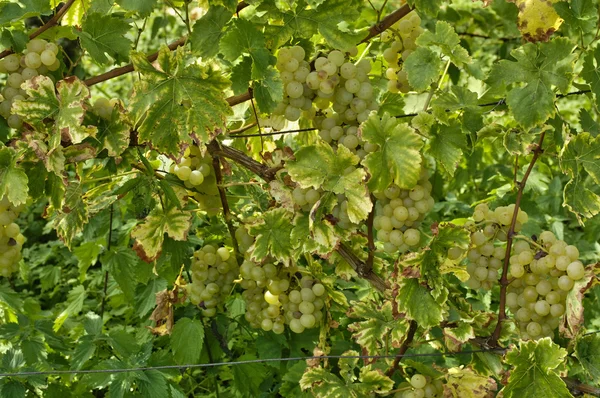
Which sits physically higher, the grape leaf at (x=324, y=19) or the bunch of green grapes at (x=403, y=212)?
the grape leaf at (x=324, y=19)

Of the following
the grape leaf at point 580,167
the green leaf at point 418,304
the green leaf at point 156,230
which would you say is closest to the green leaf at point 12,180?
the green leaf at point 156,230

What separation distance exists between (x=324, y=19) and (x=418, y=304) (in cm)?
55

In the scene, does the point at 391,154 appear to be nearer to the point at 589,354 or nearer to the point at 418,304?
the point at 418,304

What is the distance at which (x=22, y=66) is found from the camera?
1.35 m

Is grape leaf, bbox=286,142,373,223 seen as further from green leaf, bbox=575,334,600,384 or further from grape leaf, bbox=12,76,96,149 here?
green leaf, bbox=575,334,600,384

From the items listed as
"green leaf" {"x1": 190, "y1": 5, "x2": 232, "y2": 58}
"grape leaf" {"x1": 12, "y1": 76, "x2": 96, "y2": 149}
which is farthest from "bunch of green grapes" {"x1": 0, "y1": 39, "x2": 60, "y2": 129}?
"green leaf" {"x1": 190, "y1": 5, "x2": 232, "y2": 58}

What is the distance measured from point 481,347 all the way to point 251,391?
655 millimetres

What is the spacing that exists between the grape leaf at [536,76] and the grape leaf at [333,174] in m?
0.31

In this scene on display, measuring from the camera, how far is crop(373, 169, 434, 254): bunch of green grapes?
1254 mm

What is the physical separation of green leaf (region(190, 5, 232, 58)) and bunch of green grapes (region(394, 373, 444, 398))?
746 mm

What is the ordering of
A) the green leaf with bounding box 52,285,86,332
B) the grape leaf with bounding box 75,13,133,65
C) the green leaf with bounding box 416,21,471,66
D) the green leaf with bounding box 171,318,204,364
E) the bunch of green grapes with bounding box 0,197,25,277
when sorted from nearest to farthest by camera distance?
the green leaf with bounding box 416,21,471,66 → the grape leaf with bounding box 75,13,133,65 → the bunch of green grapes with bounding box 0,197,25,277 → the green leaf with bounding box 171,318,204,364 → the green leaf with bounding box 52,285,86,332

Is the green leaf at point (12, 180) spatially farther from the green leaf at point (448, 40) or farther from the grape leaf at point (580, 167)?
the grape leaf at point (580, 167)

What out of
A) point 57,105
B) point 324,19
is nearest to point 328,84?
point 324,19

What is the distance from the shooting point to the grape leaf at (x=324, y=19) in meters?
1.33
